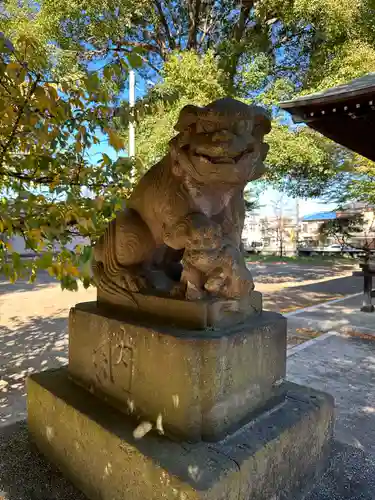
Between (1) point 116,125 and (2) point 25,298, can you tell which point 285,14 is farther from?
(2) point 25,298

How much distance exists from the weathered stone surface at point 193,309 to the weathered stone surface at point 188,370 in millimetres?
44

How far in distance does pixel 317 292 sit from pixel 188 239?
25.5 feet

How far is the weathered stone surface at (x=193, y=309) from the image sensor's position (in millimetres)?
1318

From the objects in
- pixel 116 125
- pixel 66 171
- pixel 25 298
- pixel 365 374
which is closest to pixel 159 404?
pixel 66 171

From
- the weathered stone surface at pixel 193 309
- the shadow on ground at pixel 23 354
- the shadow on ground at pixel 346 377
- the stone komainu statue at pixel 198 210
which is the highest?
the stone komainu statue at pixel 198 210

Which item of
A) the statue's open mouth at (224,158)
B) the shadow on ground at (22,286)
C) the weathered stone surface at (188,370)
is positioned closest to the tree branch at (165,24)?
the shadow on ground at (22,286)

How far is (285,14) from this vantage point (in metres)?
7.83

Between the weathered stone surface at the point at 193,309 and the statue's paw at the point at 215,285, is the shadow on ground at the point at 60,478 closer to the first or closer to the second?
the weathered stone surface at the point at 193,309

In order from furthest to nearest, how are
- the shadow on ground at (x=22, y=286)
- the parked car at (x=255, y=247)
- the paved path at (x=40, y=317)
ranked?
the parked car at (x=255, y=247) → the shadow on ground at (x=22, y=286) → the paved path at (x=40, y=317)

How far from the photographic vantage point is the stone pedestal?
1.16m

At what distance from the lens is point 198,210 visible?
4.61 ft

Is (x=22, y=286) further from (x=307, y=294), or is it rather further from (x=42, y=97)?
(x=42, y=97)

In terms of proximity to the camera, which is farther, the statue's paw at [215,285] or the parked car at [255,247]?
the parked car at [255,247]

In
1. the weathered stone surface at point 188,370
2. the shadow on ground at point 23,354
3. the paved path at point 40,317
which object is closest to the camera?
the weathered stone surface at point 188,370
